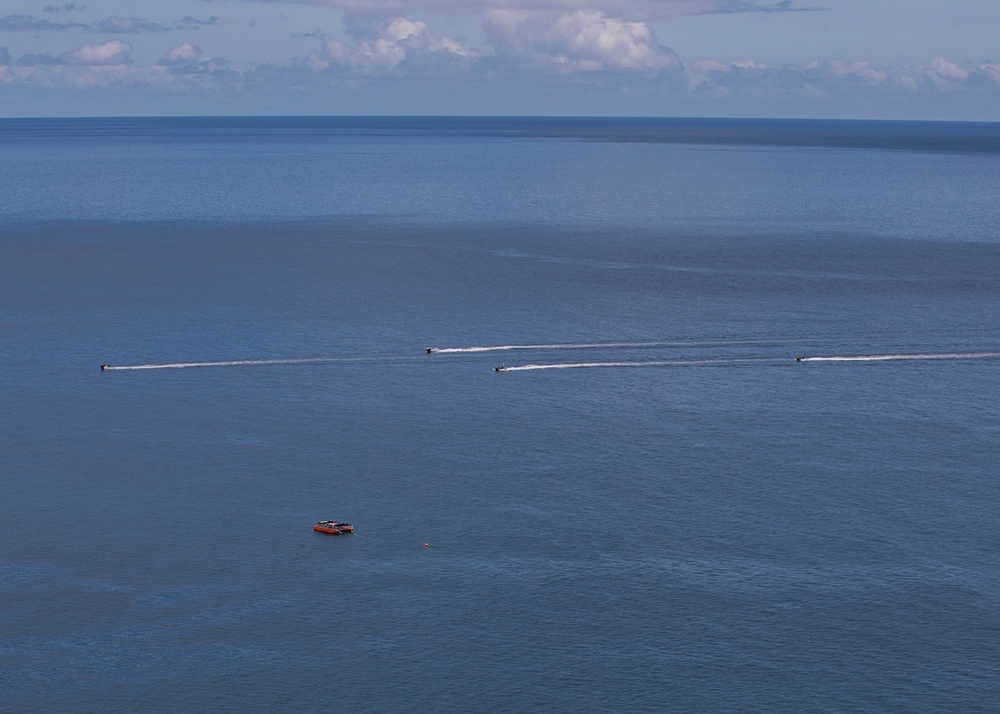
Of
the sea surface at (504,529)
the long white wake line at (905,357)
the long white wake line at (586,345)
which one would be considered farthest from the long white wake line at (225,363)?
the long white wake line at (905,357)

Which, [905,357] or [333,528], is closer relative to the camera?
[333,528]

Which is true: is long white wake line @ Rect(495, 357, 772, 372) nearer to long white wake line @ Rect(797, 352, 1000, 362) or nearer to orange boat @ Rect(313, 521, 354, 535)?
long white wake line @ Rect(797, 352, 1000, 362)

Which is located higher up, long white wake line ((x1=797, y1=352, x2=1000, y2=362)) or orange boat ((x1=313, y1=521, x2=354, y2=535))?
long white wake line ((x1=797, y1=352, x2=1000, y2=362))

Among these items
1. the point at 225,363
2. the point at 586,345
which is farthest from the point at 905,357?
the point at 225,363

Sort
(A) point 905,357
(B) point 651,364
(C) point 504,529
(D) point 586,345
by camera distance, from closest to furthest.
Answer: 1. (C) point 504,529
2. (B) point 651,364
3. (A) point 905,357
4. (D) point 586,345

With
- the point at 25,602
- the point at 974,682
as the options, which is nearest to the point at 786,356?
the point at 974,682

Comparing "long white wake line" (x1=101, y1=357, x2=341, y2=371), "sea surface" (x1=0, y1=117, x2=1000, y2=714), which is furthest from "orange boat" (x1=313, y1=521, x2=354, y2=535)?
"long white wake line" (x1=101, y1=357, x2=341, y2=371)

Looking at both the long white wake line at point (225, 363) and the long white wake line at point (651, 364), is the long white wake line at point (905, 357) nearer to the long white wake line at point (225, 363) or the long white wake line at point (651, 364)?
the long white wake line at point (651, 364)

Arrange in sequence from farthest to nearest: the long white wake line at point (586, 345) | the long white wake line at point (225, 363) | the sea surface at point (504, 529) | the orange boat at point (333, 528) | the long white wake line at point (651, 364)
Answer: the long white wake line at point (586, 345) < the long white wake line at point (225, 363) < the long white wake line at point (651, 364) < the orange boat at point (333, 528) < the sea surface at point (504, 529)

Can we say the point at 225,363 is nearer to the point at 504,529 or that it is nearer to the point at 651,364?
the point at 651,364

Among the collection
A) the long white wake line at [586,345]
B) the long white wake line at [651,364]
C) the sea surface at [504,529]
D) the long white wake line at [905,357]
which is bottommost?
the sea surface at [504,529]

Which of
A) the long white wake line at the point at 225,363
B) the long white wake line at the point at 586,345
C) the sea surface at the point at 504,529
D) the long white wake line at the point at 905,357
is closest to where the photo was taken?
the sea surface at the point at 504,529

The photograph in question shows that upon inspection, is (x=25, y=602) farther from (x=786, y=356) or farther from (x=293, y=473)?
(x=786, y=356)
